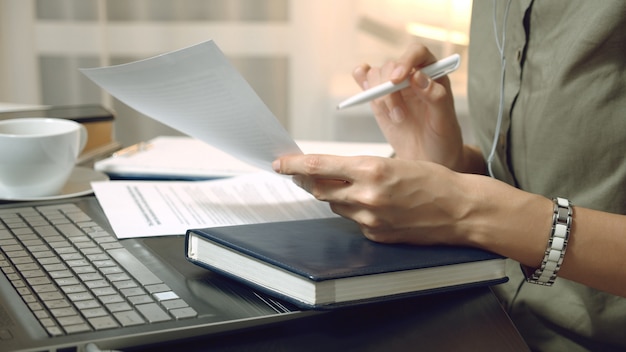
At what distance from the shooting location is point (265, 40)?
2055 millimetres

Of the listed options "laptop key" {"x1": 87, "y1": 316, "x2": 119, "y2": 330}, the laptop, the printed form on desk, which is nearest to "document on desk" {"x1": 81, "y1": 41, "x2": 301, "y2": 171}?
the printed form on desk

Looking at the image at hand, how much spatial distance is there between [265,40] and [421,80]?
4.19ft

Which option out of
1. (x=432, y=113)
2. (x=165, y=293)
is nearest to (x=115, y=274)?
(x=165, y=293)

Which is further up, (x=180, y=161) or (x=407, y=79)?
(x=407, y=79)

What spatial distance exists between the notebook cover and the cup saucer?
1.06ft

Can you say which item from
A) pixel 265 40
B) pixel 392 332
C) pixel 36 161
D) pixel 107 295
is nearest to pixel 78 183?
pixel 36 161

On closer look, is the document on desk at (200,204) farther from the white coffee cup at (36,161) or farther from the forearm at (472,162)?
the forearm at (472,162)

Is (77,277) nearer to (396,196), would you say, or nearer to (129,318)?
(129,318)

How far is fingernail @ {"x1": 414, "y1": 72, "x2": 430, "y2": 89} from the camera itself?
84 centimetres

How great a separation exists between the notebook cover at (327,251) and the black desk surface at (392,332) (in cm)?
4

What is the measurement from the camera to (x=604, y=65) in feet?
2.42

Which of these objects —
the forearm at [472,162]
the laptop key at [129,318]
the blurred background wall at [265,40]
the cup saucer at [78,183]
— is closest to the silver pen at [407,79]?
the forearm at [472,162]

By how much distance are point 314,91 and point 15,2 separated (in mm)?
897

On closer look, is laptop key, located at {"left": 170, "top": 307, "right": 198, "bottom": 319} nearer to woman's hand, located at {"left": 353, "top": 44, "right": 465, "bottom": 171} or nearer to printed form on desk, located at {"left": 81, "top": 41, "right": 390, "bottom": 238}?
printed form on desk, located at {"left": 81, "top": 41, "right": 390, "bottom": 238}
